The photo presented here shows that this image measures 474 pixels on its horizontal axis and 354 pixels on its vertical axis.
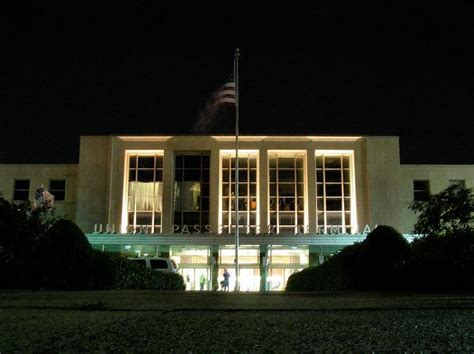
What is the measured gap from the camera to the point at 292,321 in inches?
182

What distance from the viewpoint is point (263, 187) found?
50.2 metres

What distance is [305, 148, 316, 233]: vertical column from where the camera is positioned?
49.6m

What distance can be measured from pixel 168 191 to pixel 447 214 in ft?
116

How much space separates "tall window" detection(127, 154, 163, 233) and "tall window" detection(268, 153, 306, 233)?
31.5 feet

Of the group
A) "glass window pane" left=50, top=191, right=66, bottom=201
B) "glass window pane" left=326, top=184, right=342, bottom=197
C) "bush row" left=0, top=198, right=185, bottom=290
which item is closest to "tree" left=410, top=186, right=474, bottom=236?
"bush row" left=0, top=198, right=185, bottom=290

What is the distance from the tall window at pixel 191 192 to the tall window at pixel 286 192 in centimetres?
562

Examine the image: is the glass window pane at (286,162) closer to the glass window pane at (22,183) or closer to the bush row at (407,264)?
the glass window pane at (22,183)

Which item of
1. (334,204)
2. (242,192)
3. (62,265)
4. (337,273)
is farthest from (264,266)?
(62,265)

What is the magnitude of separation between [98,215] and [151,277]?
30.9 metres

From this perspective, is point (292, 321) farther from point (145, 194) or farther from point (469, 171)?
point (469, 171)

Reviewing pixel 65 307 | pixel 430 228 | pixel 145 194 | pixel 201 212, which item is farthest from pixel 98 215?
pixel 65 307

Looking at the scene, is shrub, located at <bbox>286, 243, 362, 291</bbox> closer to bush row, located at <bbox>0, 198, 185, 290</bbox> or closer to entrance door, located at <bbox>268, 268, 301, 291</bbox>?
bush row, located at <bbox>0, 198, 185, 290</bbox>

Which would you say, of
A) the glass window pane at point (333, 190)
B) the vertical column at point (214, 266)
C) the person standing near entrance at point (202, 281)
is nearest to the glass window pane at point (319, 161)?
the glass window pane at point (333, 190)

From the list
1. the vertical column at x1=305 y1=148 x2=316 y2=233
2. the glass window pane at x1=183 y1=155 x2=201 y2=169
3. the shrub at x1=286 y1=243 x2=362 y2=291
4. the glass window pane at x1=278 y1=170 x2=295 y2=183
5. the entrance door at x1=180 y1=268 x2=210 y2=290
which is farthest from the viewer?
the glass window pane at x1=183 y1=155 x2=201 y2=169
